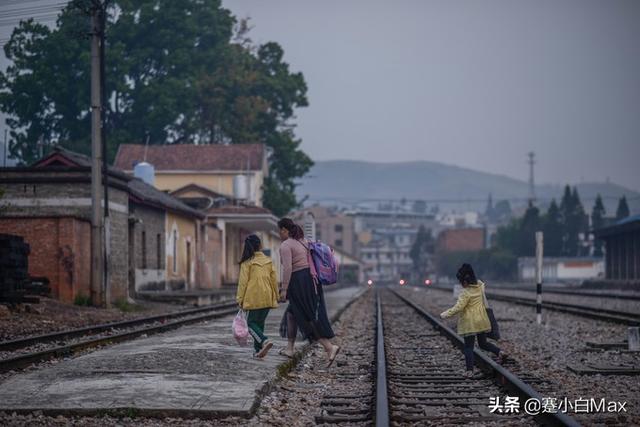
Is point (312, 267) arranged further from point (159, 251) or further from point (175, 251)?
point (175, 251)

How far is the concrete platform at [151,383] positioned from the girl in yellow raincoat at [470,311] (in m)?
2.29

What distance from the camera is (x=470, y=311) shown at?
1228 centimetres

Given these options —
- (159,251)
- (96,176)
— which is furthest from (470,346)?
(159,251)

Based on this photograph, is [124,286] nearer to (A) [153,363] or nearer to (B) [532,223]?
(A) [153,363]

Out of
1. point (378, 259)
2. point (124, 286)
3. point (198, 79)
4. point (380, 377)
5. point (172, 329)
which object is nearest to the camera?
point (380, 377)

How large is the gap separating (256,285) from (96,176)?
14713mm

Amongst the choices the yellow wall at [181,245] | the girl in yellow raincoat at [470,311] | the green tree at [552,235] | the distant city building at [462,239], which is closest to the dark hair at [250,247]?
the girl in yellow raincoat at [470,311]

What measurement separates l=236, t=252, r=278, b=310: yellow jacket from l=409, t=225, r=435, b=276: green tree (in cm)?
15499

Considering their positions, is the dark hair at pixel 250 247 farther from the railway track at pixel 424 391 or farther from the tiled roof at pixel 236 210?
the tiled roof at pixel 236 210

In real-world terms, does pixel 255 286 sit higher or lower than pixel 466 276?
lower

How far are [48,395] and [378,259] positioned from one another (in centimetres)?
18406

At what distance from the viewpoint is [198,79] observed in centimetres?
7531

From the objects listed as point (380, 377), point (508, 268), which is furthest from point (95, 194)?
point (508, 268)

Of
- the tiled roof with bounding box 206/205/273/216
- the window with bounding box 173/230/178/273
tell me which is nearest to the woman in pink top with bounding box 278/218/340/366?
the window with bounding box 173/230/178/273
